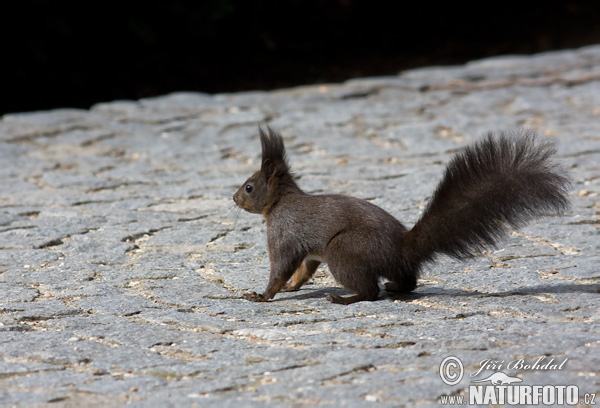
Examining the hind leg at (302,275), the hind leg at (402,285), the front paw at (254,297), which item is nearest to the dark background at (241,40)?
the hind leg at (302,275)

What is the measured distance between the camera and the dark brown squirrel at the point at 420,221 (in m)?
4.24

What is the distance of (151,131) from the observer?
9.72m

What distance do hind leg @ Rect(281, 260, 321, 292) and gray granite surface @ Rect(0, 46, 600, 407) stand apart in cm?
8

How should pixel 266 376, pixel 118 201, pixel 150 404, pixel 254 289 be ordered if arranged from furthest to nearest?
1. pixel 118 201
2. pixel 254 289
3. pixel 266 376
4. pixel 150 404

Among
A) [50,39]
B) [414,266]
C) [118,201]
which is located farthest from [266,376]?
[50,39]

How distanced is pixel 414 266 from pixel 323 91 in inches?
276

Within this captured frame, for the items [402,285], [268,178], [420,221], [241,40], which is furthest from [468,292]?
[241,40]

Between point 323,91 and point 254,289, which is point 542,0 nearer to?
point 323,91
